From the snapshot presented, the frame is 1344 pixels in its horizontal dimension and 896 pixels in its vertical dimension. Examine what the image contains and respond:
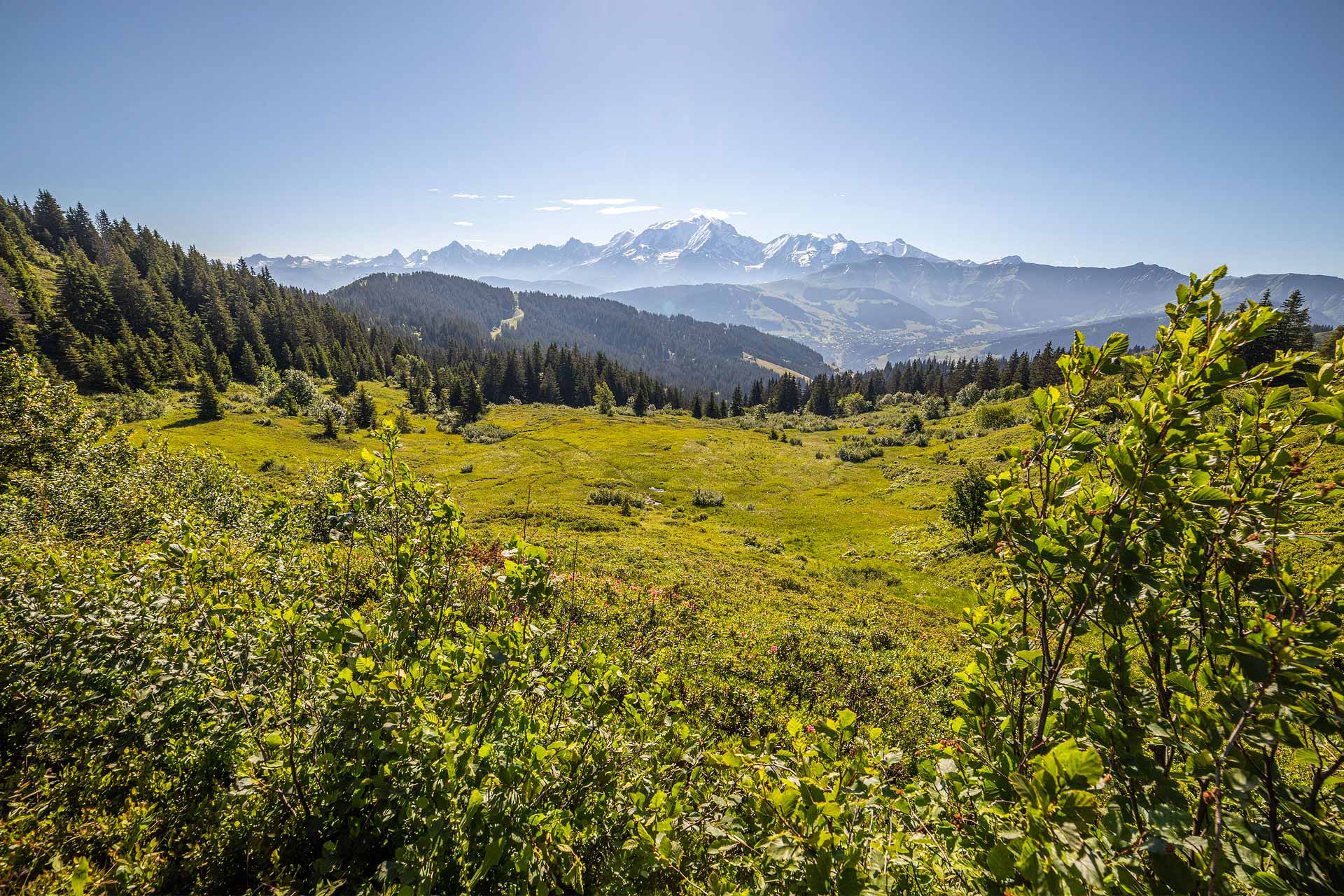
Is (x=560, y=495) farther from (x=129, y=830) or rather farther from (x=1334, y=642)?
(x=1334, y=642)

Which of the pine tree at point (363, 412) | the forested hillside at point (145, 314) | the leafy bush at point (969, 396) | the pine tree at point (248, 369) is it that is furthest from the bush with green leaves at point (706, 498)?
the pine tree at point (248, 369)

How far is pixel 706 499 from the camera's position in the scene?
47.6 metres

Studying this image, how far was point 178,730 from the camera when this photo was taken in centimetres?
494

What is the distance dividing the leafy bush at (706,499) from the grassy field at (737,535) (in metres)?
0.91

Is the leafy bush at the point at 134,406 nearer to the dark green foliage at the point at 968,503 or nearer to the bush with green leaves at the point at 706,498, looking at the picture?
the bush with green leaves at the point at 706,498

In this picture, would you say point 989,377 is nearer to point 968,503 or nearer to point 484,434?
point 968,503

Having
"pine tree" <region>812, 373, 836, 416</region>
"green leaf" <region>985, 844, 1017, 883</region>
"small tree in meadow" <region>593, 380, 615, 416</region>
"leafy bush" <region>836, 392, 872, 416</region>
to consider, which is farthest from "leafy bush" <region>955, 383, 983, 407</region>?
"green leaf" <region>985, 844, 1017, 883</region>

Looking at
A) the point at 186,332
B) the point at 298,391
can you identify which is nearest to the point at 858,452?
the point at 298,391

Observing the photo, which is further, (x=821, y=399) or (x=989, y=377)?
(x=821, y=399)

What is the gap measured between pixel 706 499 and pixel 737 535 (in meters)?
10.1

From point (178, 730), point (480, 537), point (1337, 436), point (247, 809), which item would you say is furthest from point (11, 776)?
point (480, 537)

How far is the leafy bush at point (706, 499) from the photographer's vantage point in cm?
4741

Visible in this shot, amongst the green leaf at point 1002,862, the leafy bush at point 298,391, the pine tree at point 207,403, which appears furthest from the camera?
the leafy bush at point 298,391

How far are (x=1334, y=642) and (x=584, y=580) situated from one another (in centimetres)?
1697
